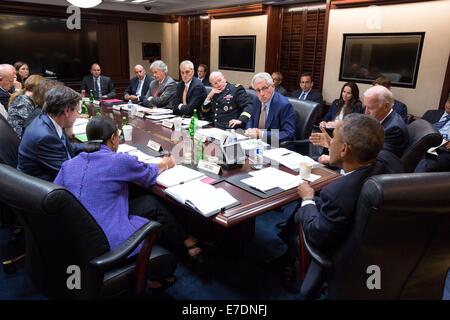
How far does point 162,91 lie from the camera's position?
4.32 metres

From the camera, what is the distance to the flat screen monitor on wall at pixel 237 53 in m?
6.02

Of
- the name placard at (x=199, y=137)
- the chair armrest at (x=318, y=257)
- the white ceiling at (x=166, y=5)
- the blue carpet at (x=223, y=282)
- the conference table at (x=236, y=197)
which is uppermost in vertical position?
the white ceiling at (x=166, y=5)

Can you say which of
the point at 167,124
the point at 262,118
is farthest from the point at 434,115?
the point at 167,124

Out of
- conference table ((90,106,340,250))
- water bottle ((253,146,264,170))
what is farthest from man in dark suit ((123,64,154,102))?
water bottle ((253,146,264,170))

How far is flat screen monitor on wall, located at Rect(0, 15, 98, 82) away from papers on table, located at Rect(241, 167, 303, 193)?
217 inches

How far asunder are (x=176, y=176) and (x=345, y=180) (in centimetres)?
96

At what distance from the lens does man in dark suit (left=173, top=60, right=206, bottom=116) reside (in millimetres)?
3779

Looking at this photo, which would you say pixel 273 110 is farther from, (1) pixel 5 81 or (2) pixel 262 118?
(1) pixel 5 81

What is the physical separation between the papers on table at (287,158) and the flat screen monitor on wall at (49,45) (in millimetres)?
5278

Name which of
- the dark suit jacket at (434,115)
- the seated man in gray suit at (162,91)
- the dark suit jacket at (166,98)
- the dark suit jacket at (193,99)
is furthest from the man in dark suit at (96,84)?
the dark suit jacket at (434,115)

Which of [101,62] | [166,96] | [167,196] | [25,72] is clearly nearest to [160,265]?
[167,196]

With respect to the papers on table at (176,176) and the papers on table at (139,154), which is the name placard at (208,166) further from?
the papers on table at (139,154)

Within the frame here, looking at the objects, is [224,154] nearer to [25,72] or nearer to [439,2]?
[439,2]

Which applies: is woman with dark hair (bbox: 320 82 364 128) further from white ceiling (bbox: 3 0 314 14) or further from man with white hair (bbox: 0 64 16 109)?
man with white hair (bbox: 0 64 16 109)
